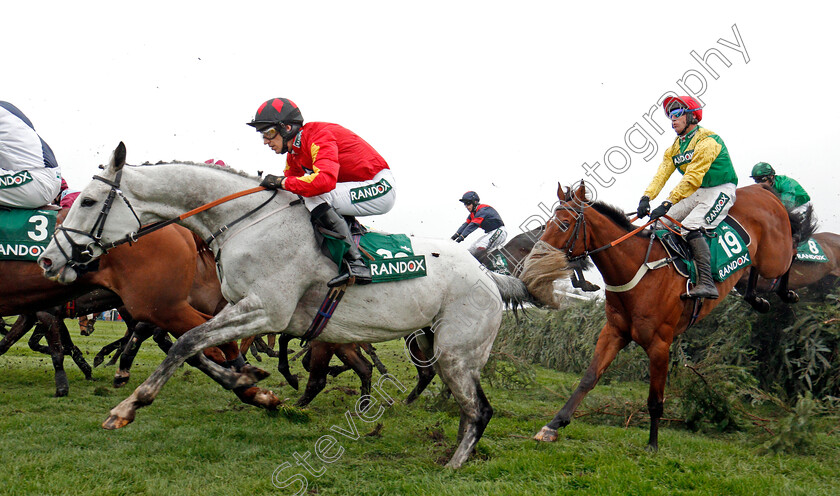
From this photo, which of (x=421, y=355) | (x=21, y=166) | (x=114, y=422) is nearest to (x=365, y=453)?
(x=421, y=355)

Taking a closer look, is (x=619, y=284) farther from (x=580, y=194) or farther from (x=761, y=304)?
(x=761, y=304)

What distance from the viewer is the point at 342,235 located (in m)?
4.45

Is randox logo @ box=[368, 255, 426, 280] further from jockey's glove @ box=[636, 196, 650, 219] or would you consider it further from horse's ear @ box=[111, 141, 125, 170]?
jockey's glove @ box=[636, 196, 650, 219]

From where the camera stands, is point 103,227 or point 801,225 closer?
point 103,227

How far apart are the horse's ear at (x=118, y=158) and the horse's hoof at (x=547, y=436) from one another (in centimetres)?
418

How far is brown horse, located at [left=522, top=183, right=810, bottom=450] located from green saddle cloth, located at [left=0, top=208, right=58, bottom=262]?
4598 mm

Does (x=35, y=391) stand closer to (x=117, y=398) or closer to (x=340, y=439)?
(x=117, y=398)

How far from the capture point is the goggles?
15.3ft

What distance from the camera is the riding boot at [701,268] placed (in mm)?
5938

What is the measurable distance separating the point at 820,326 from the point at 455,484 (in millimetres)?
5351

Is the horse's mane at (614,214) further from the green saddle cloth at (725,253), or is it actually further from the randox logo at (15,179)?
the randox logo at (15,179)

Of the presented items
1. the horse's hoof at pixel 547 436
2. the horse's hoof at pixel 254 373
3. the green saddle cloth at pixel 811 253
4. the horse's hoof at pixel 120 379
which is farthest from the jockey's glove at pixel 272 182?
the green saddle cloth at pixel 811 253

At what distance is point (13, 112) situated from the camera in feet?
18.7

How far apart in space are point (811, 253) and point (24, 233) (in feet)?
32.3
